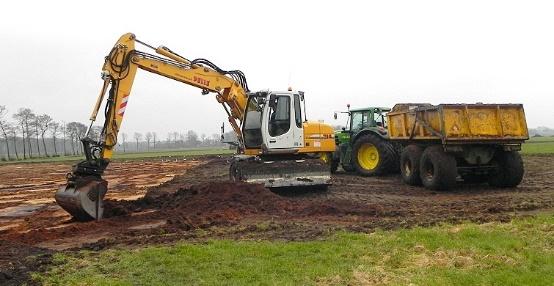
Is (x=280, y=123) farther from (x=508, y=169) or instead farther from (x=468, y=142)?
(x=508, y=169)

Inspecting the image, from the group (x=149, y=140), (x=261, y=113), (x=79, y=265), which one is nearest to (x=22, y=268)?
(x=79, y=265)

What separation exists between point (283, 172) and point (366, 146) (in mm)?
6188

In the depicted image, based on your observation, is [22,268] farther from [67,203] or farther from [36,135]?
[36,135]

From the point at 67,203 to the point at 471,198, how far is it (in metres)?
9.15

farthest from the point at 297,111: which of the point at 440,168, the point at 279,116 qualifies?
the point at 440,168

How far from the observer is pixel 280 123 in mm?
13930

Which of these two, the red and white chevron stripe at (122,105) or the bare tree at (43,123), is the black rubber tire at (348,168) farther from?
the bare tree at (43,123)

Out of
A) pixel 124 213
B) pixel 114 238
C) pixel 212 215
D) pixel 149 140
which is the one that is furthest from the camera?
pixel 149 140

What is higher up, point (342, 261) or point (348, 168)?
point (348, 168)

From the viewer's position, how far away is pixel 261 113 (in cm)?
1384

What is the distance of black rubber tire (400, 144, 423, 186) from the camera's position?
15.2 meters

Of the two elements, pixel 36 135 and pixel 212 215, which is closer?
pixel 212 215

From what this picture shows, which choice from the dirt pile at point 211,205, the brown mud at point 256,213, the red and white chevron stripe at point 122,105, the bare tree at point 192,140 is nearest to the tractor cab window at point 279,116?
the brown mud at point 256,213

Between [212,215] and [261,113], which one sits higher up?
[261,113]
